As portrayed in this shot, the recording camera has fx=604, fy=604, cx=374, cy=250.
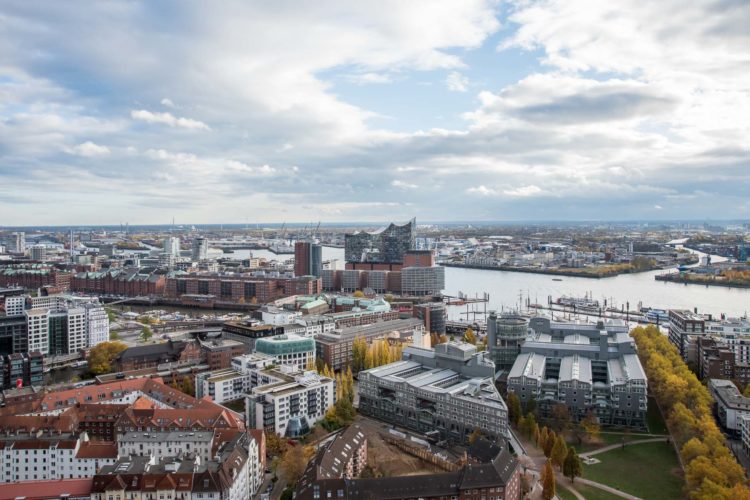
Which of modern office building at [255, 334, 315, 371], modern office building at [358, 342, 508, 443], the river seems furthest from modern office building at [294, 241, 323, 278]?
modern office building at [358, 342, 508, 443]

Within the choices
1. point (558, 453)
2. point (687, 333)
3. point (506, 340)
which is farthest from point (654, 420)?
point (687, 333)

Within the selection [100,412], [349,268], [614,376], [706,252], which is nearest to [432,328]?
[614,376]

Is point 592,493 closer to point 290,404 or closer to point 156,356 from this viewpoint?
point 290,404

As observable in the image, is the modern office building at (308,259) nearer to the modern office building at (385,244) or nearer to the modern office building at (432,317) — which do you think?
the modern office building at (385,244)

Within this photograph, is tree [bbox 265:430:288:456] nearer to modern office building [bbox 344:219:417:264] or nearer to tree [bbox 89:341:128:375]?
tree [bbox 89:341:128:375]

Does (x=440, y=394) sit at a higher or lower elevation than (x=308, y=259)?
lower

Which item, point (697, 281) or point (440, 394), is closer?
point (440, 394)

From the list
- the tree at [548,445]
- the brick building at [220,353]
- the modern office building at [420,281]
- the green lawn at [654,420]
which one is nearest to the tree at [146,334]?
the brick building at [220,353]
